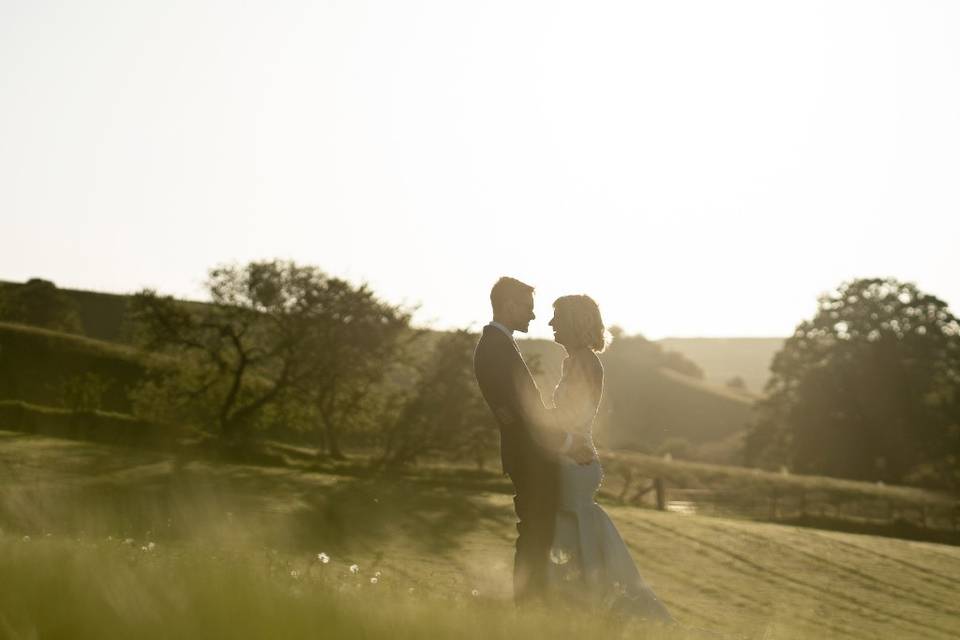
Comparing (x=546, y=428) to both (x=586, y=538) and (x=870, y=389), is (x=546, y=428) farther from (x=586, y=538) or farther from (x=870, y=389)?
(x=870, y=389)

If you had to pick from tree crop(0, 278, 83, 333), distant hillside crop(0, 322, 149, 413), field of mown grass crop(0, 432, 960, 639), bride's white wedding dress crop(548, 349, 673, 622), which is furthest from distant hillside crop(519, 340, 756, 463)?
bride's white wedding dress crop(548, 349, 673, 622)

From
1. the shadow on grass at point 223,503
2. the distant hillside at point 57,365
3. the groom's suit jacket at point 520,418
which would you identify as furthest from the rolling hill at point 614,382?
the groom's suit jacket at point 520,418

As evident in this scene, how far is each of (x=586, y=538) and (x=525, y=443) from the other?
94 cm

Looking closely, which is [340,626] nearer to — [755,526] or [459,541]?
[459,541]

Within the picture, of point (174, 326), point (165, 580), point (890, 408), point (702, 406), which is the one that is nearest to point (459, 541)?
point (165, 580)

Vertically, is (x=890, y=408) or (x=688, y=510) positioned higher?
(x=890, y=408)

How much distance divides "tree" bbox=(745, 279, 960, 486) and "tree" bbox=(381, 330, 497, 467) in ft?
98.4

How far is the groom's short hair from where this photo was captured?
8.48m

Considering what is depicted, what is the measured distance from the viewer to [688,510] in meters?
48.0

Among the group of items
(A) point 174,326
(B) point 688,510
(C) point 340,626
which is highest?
(A) point 174,326

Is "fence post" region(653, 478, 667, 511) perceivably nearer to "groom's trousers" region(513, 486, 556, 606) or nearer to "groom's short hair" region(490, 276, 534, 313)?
"groom's trousers" region(513, 486, 556, 606)

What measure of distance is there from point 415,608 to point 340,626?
0.48 m

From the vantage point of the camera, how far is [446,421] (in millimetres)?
46500

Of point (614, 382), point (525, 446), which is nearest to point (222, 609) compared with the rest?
point (525, 446)
